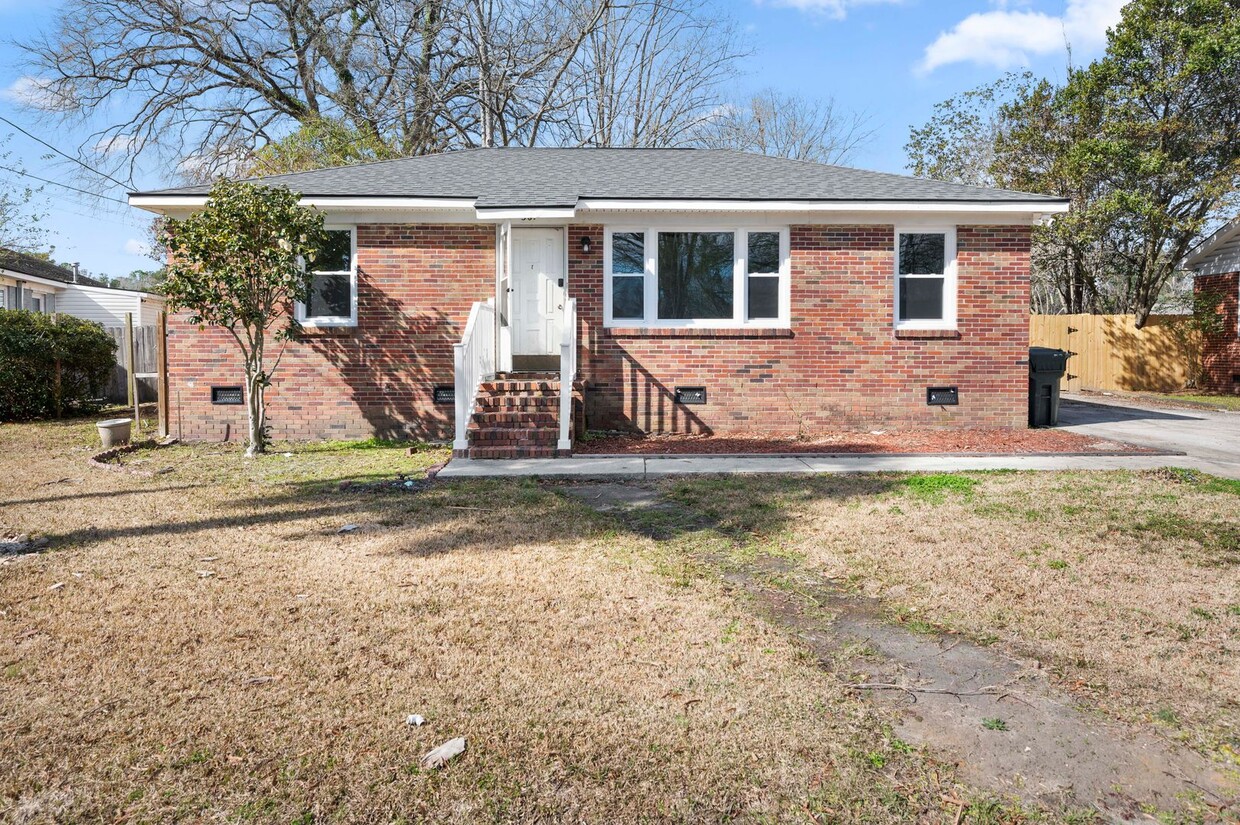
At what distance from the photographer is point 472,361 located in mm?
10086

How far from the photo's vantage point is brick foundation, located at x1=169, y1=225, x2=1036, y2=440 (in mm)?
11477

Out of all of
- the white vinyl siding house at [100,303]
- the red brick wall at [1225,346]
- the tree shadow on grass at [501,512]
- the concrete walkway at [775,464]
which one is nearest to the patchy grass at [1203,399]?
the red brick wall at [1225,346]

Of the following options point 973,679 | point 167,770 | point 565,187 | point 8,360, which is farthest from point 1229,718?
point 8,360

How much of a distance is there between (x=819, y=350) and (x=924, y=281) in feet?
6.21

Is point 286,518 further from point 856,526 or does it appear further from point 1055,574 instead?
point 1055,574

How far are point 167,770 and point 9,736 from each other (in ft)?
2.51

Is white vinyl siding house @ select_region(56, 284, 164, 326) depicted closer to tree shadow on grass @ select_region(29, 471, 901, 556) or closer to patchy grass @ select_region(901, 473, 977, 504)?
tree shadow on grass @ select_region(29, 471, 901, 556)

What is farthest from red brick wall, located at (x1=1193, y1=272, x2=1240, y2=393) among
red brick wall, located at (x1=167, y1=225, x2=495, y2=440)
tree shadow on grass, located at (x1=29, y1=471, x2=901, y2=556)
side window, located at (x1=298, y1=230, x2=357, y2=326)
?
side window, located at (x1=298, y1=230, x2=357, y2=326)

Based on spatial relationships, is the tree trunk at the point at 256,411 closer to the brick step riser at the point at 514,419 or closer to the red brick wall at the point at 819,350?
the brick step riser at the point at 514,419

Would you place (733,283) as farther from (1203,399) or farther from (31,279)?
(31,279)

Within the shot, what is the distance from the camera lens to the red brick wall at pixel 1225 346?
808 inches

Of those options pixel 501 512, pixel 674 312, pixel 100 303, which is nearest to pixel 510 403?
pixel 674 312

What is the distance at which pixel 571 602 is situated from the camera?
15.0 ft

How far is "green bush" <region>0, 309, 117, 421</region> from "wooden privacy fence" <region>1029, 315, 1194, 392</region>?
77.1 feet
